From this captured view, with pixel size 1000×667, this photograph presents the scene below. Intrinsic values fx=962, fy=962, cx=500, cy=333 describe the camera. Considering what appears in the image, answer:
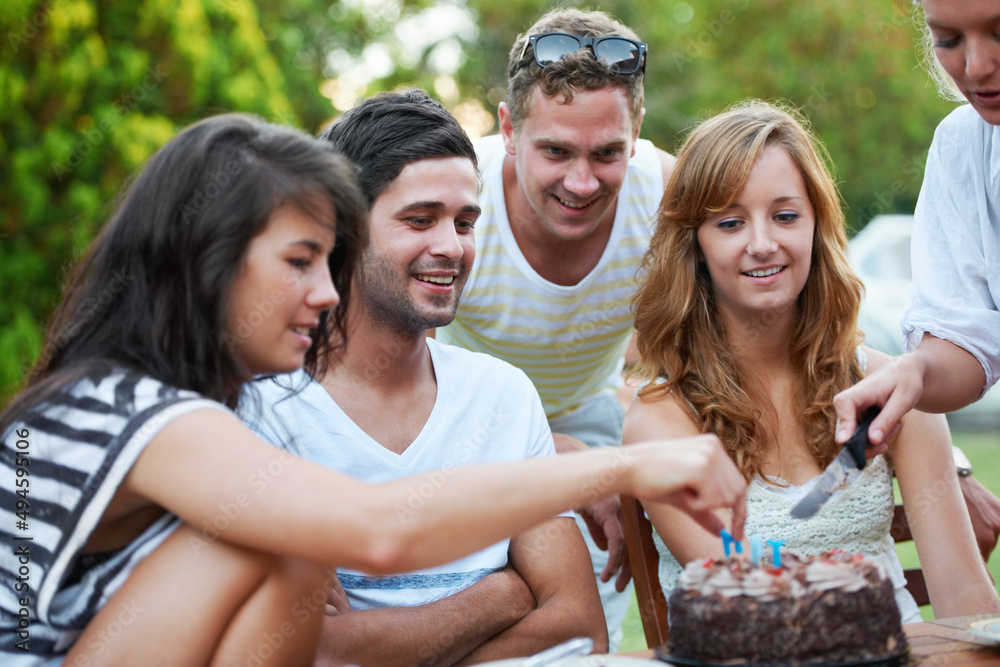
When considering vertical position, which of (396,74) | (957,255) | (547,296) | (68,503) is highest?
(396,74)

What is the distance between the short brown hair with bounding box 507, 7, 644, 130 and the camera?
12.7 feet

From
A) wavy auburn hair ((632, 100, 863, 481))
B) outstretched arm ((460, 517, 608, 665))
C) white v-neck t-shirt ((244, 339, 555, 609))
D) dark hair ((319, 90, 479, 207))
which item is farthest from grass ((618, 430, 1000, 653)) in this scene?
dark hair ((319, 90, 479, 207))

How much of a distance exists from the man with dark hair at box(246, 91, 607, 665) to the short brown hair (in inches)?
25.9

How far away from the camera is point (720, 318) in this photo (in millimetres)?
3561

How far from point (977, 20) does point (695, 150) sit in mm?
1167

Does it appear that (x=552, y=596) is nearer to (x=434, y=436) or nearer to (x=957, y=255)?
(x=434, y=436)

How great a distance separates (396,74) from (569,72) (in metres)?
16.3

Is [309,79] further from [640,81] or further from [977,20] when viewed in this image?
[977,20]

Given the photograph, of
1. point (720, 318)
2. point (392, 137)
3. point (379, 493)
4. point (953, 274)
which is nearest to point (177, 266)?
point (379, 493)

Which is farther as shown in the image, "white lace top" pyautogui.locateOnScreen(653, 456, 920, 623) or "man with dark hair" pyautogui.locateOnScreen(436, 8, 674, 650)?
"man with dark hair" pyautogui.locateOnScreen(436, 8, 674, 650)

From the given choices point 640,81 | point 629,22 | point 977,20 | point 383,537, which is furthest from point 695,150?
point 629,22

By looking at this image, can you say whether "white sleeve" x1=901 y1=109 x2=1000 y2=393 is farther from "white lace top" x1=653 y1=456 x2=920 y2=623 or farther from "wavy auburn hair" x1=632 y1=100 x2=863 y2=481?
"white lace top" x1=653 y1=456 x2=920 y2=623

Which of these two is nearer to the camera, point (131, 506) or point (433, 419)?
point (131, 506)

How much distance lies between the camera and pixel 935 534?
10.2 feet
